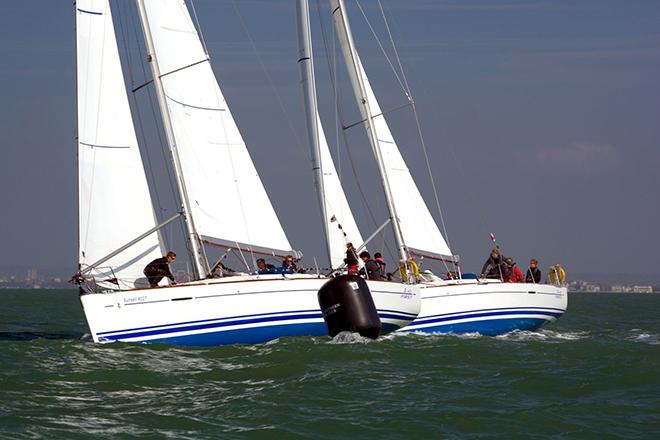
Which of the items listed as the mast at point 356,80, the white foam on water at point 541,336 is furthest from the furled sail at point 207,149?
the white foam on water at point 541,336

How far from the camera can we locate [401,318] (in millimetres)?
24750

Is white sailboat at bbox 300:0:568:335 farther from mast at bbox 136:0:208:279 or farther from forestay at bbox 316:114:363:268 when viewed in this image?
mast at bbox 136:0:208:279

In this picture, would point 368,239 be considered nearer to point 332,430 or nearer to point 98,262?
point 98,262

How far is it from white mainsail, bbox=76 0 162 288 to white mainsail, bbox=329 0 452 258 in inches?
279

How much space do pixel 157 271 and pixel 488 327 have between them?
8.78m

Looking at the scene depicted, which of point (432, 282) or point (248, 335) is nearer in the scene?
point (248, 335)

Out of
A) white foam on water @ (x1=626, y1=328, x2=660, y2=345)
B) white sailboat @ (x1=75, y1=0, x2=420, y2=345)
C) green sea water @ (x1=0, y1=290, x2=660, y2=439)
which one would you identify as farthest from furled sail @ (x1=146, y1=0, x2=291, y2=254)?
white foam on water @ (x1=626, y1=328, x2=660, y2=345)

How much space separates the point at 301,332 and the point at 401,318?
8.13 feet

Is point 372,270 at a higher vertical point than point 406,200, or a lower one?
lower

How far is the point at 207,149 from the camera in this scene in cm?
2508

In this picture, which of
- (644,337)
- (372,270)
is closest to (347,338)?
(372,270)

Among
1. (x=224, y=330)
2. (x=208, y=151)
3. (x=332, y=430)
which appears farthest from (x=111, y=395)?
(x=208, y=151)

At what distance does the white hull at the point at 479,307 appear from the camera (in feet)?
88.8

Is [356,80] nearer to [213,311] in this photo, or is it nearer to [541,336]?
[541,336]
